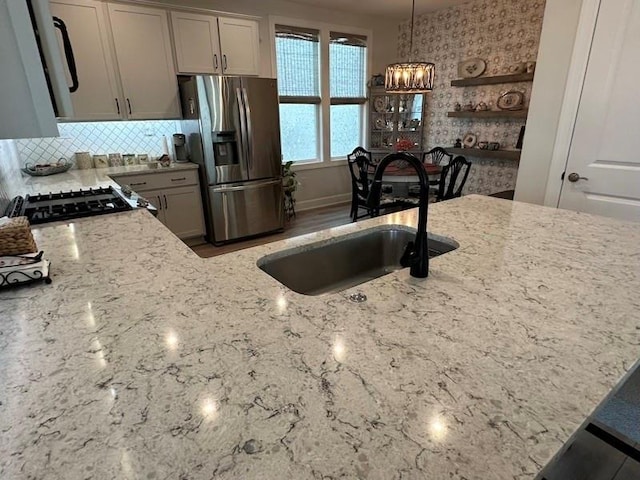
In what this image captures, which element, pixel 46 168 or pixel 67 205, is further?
pixel 46 168

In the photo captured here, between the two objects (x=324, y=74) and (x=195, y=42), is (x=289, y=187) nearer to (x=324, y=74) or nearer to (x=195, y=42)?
(x=324, y=74)

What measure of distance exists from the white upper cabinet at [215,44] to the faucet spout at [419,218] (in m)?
3.48

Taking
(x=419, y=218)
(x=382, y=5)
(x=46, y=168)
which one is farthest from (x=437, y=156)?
(x=46, y=168)

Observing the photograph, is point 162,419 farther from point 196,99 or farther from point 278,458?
point 196,99

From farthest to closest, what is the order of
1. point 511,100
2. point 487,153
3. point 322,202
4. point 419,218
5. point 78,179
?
point 322,202 < point 487,153 < point 511,100 < point 78,179 < point 419,218

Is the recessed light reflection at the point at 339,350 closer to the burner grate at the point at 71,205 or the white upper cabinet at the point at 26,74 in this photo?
the white upper cabinet at the point at 26,74

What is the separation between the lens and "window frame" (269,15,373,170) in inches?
178

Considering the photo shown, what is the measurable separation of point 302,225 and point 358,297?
3.82 metres

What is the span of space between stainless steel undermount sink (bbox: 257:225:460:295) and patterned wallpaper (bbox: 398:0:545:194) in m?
3.82

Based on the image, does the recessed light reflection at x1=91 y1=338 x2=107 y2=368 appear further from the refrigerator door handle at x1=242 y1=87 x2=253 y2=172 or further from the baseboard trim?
the baseboard trim

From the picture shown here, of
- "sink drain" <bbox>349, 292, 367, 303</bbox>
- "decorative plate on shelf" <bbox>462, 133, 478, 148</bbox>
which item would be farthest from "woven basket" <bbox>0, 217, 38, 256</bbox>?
"decorative plate on shelf" <bbox>462, 133, 478, 148</bbox>

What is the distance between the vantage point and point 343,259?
1.50 metres

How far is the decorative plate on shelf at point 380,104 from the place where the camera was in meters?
5.55

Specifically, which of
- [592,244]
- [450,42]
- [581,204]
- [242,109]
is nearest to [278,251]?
[592,244]
